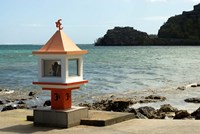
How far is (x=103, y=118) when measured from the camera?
38.7 ft

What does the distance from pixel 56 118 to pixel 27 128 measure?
0.73 metres

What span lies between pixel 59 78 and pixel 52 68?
1.25 feet

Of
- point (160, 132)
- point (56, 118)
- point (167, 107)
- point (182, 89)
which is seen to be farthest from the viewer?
point (182, 89)

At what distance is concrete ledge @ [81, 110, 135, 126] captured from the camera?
37.9 feet

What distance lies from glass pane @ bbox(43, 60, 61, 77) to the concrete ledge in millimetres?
1282

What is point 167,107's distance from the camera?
20.4 meters

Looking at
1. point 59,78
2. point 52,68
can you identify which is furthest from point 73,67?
point 59,78

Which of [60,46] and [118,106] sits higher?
[60,46]

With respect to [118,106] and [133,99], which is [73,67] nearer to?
[118,106]

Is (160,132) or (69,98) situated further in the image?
(69,98)

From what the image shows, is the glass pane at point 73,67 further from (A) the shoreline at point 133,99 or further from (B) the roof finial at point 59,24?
(A) the shoreline at point 133,99

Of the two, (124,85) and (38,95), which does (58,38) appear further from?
(124,85)

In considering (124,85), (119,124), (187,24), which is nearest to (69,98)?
(119,124)

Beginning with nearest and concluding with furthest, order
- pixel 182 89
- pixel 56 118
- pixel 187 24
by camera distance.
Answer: pixel 56 118 → pixel 182 89 → pixel 187 24
